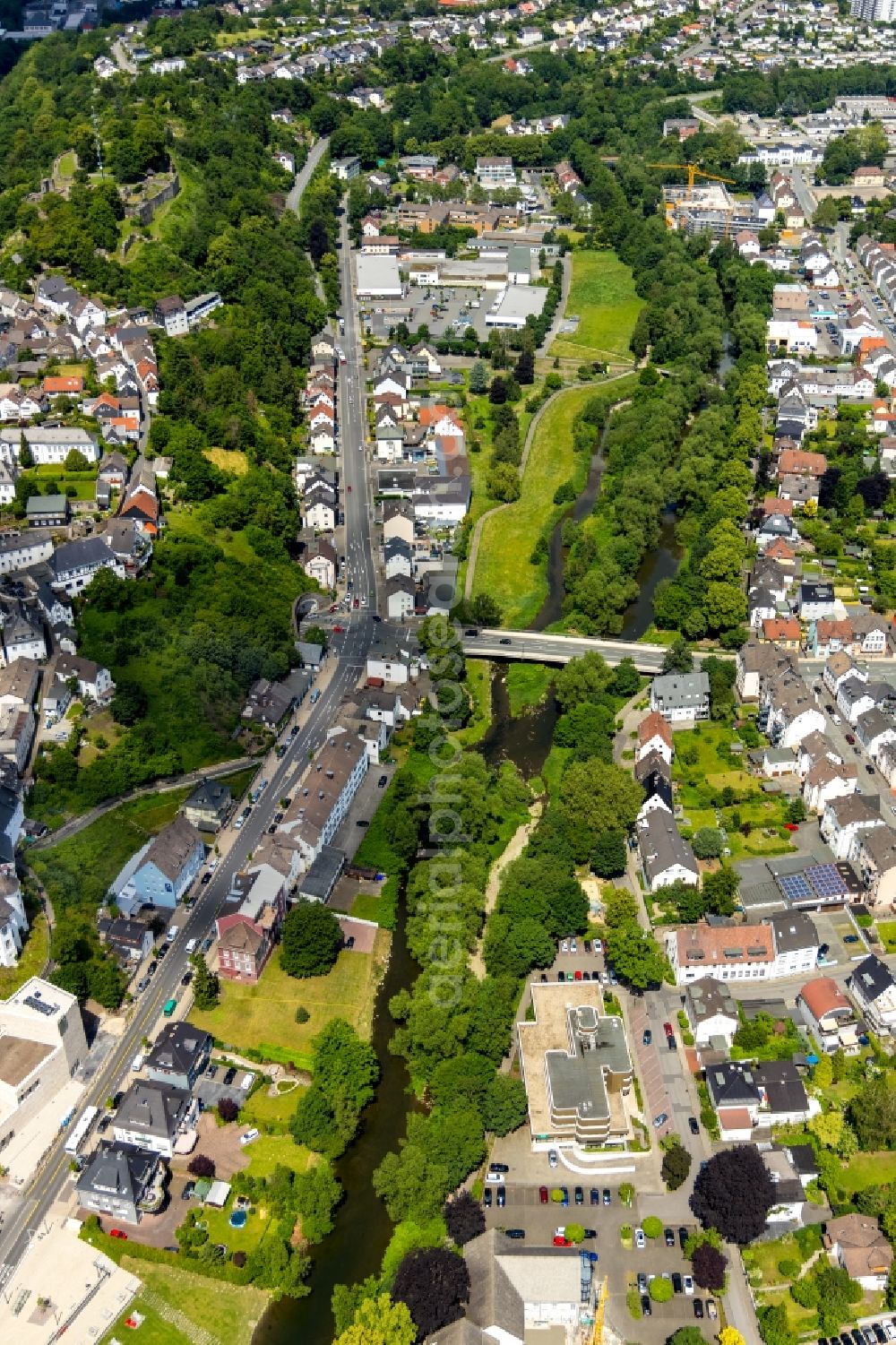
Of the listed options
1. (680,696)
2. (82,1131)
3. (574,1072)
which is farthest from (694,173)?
(82,1131)

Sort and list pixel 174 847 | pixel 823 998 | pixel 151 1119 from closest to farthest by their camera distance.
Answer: pixel 151 1119, pixel 823 998, pixel 174 847

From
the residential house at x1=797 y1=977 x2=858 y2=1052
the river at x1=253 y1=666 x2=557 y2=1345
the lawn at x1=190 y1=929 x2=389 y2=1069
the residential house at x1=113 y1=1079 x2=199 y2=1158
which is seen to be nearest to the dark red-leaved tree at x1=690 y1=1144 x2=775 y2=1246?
the residential house at x1=797 y1=977 x2=858 y2=1052

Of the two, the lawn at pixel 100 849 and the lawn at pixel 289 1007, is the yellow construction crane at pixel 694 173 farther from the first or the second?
the lawn at pixel 289 1007

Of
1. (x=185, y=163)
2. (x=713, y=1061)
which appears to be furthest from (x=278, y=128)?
(x=713, y=1061)

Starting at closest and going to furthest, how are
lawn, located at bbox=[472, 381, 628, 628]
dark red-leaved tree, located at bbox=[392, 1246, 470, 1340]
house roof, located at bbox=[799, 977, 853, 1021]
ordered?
dark red-leaved tree, located at bbox=[392, 1246, 470, 1340] < house roof, located at bbox=[799, 977, 853, 1021] < lawn, located at bbox=[472, 381, 628, 628]

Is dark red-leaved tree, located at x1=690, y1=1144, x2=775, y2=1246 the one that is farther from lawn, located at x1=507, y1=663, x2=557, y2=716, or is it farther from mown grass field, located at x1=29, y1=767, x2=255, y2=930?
lawn, located at x1=507, y1=663, x2=557, y2=716

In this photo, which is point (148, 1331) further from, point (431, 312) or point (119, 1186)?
point (431, 312)
